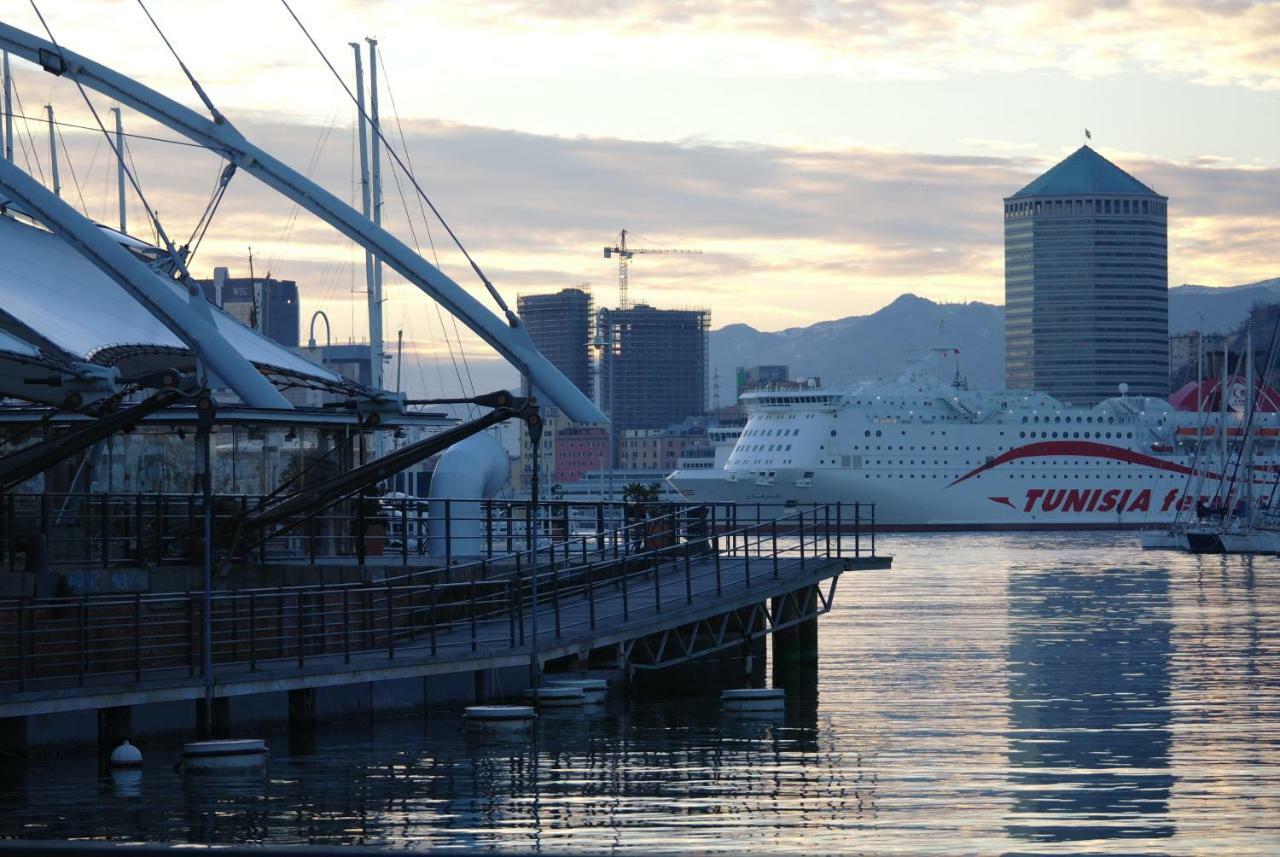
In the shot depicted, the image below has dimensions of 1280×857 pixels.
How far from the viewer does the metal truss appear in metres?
27.5

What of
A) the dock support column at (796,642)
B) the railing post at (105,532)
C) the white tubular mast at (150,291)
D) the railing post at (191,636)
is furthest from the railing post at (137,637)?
the dock support column at (796,642)

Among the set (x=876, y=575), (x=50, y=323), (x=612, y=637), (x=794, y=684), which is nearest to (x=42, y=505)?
(x=50, y=323)

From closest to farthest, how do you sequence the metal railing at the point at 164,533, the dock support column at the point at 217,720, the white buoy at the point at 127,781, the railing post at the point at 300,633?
the white buoy at the point at 127,781 < the dock support column at the point at 217,720 < the railing post at the point at 300,633 < the metal railing at the point at 164,533

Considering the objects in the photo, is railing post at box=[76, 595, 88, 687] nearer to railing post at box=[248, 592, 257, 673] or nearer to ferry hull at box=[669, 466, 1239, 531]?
railing post at box=[248, 592, 257, 673]

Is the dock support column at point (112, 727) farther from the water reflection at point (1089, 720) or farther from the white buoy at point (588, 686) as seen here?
the water reflection at point (1089, 720)

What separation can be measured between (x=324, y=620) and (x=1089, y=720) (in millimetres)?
9378

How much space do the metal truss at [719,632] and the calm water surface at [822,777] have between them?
2.30ft

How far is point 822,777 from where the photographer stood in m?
20.1

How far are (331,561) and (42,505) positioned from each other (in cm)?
431

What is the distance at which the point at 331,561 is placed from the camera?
99.1 ft

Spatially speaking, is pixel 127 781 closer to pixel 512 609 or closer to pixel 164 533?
pixel 512 609

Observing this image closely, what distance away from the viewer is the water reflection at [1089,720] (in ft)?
57.3

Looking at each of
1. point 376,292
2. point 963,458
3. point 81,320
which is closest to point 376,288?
point 376,292

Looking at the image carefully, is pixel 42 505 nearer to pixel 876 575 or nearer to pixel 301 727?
pixel 301 727
